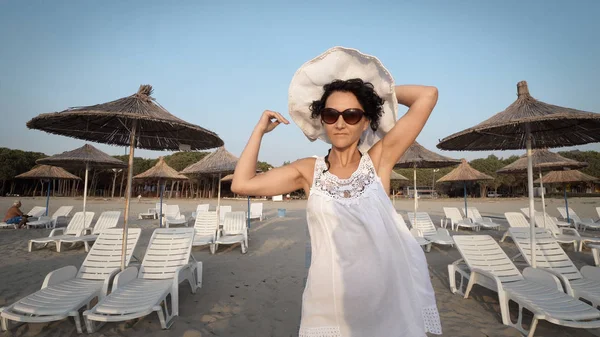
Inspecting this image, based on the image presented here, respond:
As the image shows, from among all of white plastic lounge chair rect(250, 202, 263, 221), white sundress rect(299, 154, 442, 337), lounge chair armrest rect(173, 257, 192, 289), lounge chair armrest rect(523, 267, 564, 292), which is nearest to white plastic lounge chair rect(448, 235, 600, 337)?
lounge chair armrest rect(523, 267, 564, 292)

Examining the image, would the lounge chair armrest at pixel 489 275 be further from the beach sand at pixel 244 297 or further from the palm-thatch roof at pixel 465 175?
the palm-thatch roof at pixel 465 175

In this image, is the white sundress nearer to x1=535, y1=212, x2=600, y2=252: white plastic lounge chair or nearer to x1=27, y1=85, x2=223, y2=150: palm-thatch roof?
x1=27, y1=85, x2=223, y2=150: palm-thatch roof

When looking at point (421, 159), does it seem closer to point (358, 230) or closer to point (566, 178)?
point (358, 230)

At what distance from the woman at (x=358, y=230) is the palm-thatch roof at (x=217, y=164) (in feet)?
29.1

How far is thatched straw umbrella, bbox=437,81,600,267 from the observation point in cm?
398

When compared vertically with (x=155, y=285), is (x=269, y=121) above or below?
above

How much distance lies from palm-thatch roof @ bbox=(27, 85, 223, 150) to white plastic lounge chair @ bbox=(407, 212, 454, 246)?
5.81 metres

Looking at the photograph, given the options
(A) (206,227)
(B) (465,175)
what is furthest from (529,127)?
(B) (465,175)

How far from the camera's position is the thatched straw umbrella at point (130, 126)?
12.8ft

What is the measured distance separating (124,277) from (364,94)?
13.4ft

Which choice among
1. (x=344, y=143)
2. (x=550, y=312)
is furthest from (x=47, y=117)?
(x=550, y=312)

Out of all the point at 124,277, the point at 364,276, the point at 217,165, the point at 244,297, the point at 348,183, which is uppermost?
the point at 217,165

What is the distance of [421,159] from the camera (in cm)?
891

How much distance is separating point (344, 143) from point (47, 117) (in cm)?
448
